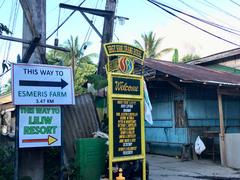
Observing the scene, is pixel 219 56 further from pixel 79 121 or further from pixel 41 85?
pixel 41 85

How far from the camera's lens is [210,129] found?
47.5 feet

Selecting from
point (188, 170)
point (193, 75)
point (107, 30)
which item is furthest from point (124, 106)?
point (107, 30)

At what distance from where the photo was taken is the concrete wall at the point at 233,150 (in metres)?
11.6

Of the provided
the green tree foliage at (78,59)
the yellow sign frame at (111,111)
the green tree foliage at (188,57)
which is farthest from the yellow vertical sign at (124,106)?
the green tree foliage at (188,57)

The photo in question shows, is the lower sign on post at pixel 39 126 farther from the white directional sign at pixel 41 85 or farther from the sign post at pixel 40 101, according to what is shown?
the white directional sign at pixel 41 85

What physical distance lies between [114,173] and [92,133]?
144 cm

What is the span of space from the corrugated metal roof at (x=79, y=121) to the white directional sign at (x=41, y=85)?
91cm

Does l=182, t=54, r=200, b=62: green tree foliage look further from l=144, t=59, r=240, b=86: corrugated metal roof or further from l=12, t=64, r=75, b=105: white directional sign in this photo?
l=12, t=64, r=75, b=105: white directional sign

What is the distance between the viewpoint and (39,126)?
702 cm

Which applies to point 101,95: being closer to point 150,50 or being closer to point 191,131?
point 191,131

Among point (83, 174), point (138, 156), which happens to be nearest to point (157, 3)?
point (138, 156)

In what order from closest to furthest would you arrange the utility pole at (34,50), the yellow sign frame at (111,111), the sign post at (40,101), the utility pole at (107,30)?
the sign post at (40,101), the utility pole at (34,50), the yellow sign frame at (111,111), the utility pole at (107,30)

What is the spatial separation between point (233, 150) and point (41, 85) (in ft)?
24.7

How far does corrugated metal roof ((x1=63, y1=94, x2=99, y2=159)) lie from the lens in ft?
27.1
